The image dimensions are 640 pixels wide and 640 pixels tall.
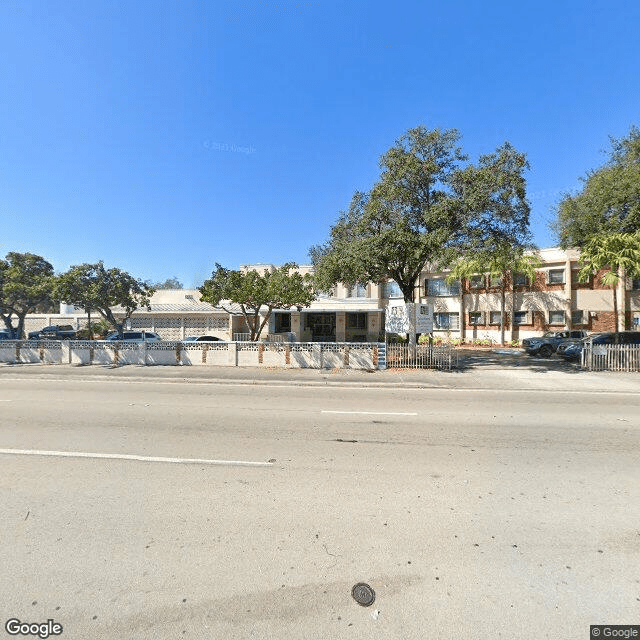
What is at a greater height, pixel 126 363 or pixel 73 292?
pixel 73 292

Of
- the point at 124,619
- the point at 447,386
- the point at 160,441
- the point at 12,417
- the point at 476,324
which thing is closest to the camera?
the point at 124,619

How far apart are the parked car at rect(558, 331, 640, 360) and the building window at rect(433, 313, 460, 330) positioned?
14074 millimetres

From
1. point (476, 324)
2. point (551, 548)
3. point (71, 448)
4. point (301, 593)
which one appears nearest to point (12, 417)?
point (71, 448)

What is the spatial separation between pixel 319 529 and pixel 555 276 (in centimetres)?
3651

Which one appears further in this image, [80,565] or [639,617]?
[80,565]

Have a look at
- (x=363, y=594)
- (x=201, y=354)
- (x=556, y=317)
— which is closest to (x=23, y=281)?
(x=201, y=354)

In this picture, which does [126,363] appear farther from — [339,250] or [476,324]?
[476,324]

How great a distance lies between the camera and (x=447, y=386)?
12.2m

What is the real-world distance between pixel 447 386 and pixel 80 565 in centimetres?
1132

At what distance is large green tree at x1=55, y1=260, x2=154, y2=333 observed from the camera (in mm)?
19797

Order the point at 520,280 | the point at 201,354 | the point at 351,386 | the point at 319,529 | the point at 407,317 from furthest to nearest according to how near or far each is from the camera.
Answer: the point at 520,280 < the point at 201,354 < the point at 407,317 < the point at 351,386 < the point at 319,529

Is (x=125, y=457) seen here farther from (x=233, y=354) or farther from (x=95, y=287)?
(x=95, y=287)

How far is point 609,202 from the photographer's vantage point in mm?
18141

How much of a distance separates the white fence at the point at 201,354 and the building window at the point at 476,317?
22008 millimetres
